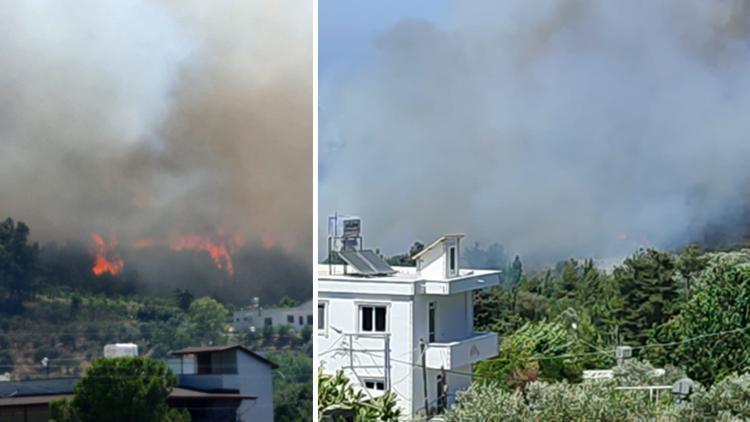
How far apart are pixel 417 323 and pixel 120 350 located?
3.77 feet

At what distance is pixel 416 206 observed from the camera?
405 cm

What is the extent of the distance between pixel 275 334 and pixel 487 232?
3.08 ft

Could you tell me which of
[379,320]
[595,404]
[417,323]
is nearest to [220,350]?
[379,320]

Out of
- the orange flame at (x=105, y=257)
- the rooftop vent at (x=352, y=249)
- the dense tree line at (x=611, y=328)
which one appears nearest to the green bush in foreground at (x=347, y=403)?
the dense tree line at (x=611, y=328)

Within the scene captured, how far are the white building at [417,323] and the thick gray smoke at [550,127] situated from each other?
0.13 meters

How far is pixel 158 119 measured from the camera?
13.3 ft

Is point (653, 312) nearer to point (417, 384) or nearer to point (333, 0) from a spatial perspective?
point (417, 384)

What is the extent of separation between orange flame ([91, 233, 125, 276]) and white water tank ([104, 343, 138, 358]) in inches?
11.1

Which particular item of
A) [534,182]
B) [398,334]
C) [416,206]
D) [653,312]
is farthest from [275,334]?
[653,312]

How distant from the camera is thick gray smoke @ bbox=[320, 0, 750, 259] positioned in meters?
→ 3.90

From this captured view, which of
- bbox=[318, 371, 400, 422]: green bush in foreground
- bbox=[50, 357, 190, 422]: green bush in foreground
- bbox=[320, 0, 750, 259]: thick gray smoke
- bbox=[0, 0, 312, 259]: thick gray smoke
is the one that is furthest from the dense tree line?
bbox=[50, 357, 190, 422]: green bush in foreground

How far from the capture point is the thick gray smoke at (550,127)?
12.8 ft

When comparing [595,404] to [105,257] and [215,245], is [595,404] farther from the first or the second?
[105,257]

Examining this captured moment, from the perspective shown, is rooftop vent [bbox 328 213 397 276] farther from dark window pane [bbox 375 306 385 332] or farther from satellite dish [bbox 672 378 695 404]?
satellite dish [bbox 672 378 695 404]
